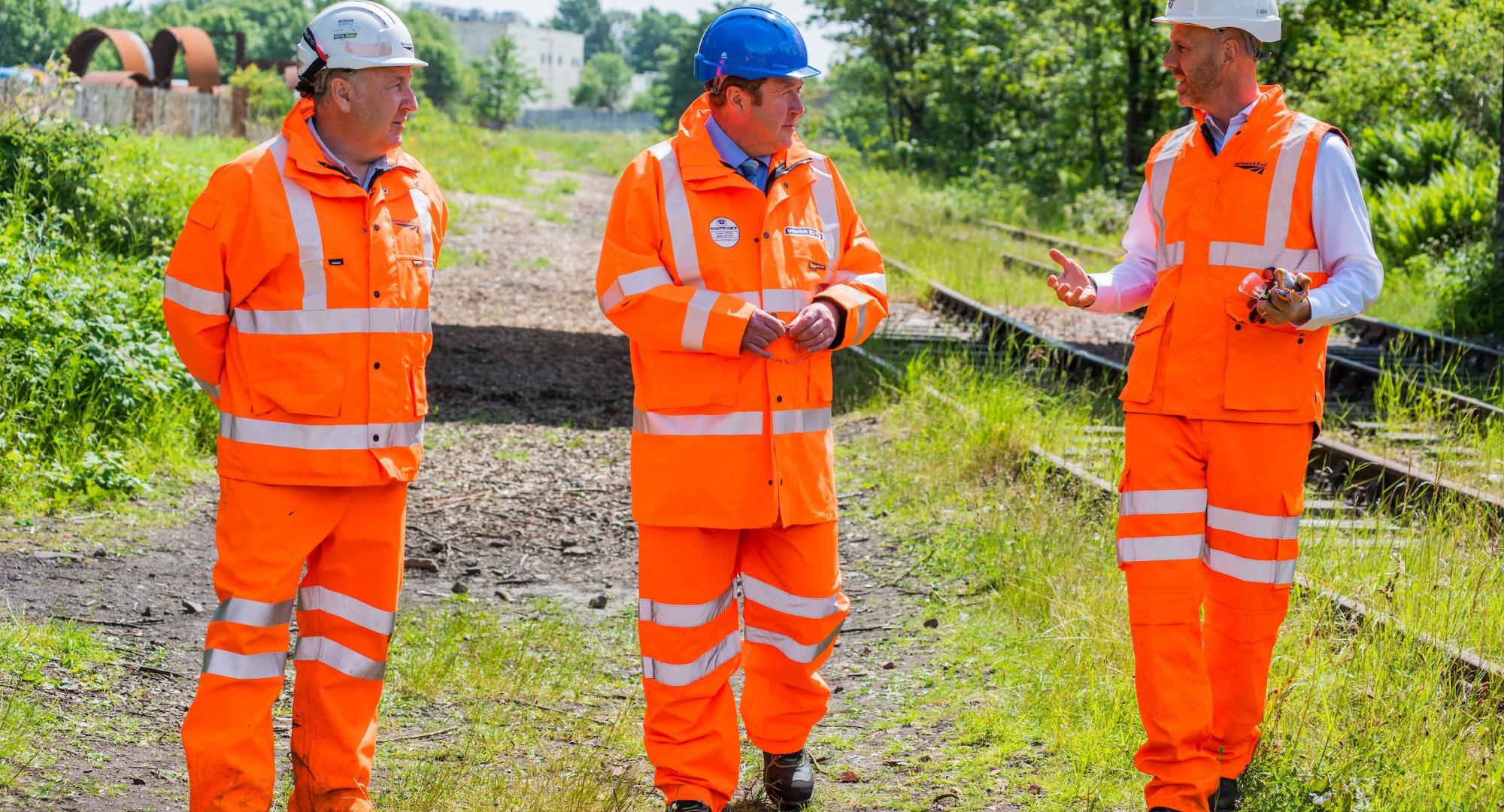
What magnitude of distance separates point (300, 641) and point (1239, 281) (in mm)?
2752

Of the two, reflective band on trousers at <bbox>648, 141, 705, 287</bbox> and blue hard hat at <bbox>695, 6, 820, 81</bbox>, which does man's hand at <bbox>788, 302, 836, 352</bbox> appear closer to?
reflective band on trousers at <bbox>648, 141, 705, 287</bbox>

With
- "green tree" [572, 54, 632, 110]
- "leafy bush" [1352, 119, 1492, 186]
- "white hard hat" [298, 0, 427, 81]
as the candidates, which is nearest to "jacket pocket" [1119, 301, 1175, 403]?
"white hard hat" [298, 0, 427, 81]

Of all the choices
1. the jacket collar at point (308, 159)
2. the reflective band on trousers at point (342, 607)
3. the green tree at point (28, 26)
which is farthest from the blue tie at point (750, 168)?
the green tree at point (28, 26)

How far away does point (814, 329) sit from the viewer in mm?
3787

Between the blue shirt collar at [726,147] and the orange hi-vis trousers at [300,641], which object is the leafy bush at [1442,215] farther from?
the orange hi-vis trousers at [300,641]

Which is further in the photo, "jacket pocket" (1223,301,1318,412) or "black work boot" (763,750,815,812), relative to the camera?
"black work boot" (763,750,815,812)

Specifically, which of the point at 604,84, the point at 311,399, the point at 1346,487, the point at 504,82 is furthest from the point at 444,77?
the point at 311,399

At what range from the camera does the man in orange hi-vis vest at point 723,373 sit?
150 inches

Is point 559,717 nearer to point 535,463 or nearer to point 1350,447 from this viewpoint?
point 535,463

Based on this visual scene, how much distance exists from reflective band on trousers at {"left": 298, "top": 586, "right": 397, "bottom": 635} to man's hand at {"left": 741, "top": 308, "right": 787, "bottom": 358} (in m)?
1.23

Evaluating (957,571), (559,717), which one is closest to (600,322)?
(957,571)

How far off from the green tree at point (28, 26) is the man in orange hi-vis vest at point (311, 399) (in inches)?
3092

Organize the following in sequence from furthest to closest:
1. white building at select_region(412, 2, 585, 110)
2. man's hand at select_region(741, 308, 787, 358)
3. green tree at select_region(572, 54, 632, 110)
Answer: white building at select_region(412, 2, 585, 110) → green tree at select_region(572, 54, 632, 110) → man's hand at select_region(741, 308, 787, 358)

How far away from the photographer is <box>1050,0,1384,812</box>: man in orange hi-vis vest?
3.82 meters
